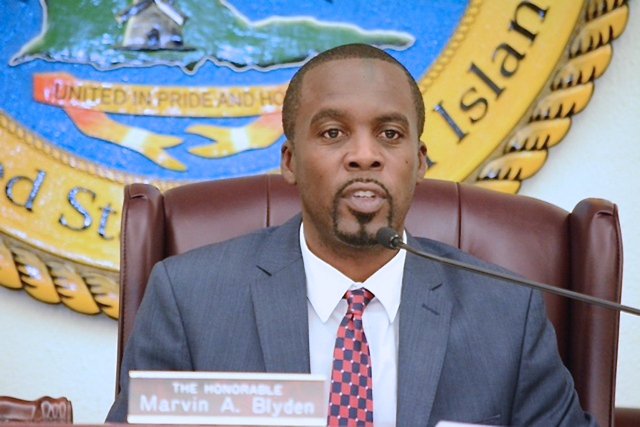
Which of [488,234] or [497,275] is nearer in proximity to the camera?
[497,275]

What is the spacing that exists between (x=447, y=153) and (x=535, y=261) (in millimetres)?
689

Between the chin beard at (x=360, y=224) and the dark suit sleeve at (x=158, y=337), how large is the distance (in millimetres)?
327

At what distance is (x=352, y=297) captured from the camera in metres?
1.74

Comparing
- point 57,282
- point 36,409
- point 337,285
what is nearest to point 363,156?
point 337,285

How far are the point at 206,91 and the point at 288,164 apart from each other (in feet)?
2.53

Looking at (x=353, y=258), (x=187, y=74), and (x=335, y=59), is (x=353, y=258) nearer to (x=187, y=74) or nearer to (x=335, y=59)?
(x=335, y=59)

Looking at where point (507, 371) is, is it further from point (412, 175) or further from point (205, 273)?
point (205, 273)

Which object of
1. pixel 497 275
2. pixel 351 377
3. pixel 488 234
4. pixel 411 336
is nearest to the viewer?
pixel 497 275

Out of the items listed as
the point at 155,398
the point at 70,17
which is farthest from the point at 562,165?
the point at 155,398

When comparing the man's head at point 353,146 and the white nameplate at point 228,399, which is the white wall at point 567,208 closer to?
the man's head at point 353,146

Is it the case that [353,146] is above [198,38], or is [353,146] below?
below

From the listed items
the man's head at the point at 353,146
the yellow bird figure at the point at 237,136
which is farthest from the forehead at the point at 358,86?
the yellow bird figure at the point at 237,136

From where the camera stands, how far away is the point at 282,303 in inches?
69.3

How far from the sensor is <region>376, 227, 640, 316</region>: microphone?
137cm
